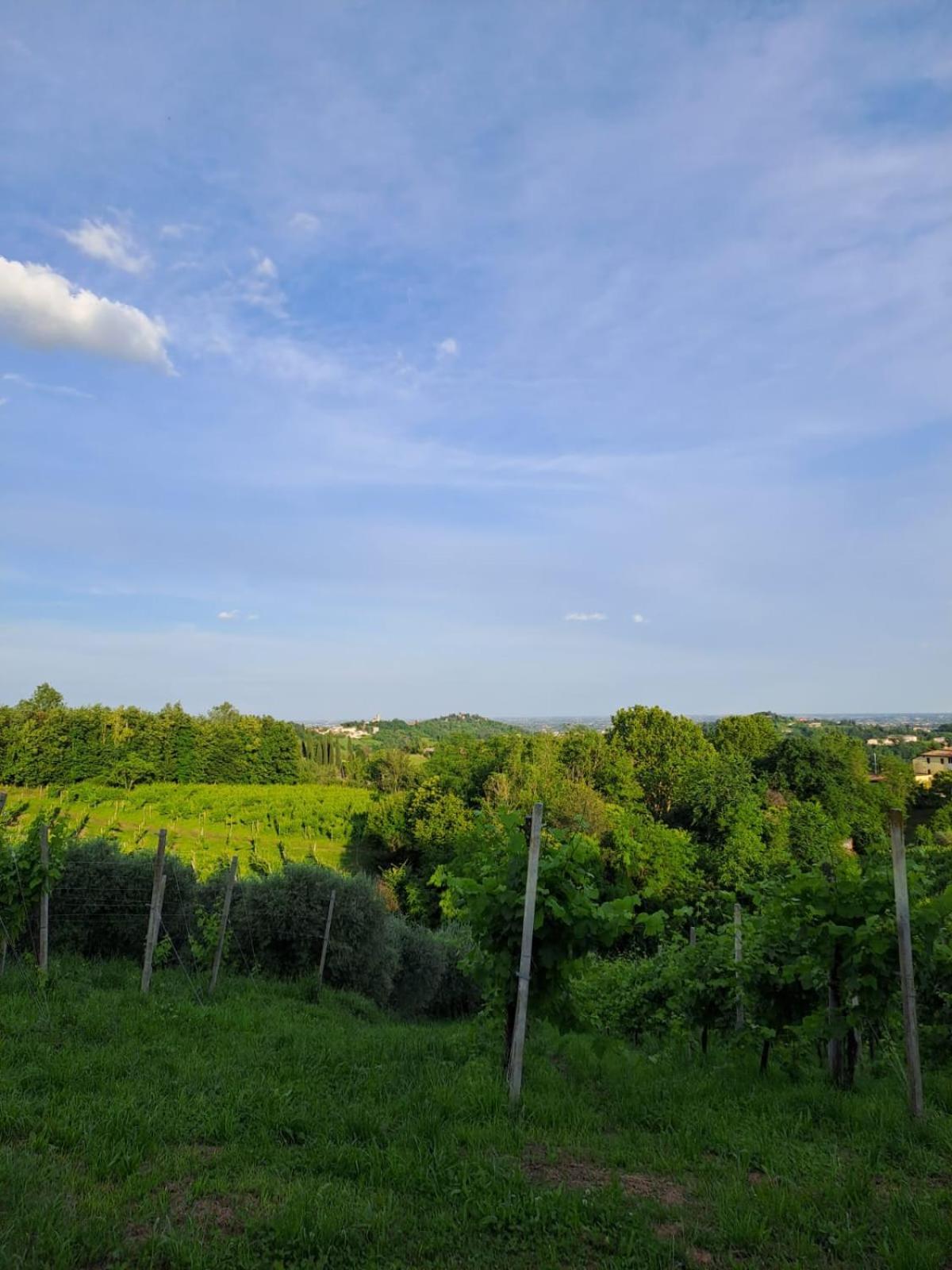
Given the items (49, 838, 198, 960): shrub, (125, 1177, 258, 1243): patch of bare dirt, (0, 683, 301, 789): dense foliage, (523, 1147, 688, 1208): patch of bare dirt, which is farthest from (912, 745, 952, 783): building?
(125, 1177, 258, 1243): patch of bare dirt

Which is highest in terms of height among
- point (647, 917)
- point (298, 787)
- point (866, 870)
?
point (866, 870)

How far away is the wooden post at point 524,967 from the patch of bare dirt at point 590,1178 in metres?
0.92

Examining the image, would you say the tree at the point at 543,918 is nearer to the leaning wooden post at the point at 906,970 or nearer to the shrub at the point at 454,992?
the leaning wooden post at the point at 906,970

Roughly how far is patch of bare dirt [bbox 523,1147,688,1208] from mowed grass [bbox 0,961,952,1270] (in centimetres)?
2

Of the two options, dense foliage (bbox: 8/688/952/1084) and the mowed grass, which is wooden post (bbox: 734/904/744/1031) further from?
the mowed grass

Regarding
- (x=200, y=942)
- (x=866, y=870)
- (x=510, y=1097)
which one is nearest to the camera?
(x=510, y=1097)

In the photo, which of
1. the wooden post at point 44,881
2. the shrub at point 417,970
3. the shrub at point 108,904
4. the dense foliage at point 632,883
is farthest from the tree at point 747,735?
the wooden post at point 44,881

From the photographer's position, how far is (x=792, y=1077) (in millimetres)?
6410

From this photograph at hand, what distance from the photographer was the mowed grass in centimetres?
340

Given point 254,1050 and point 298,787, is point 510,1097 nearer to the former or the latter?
point 254,1050

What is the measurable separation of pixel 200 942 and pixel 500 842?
832cm

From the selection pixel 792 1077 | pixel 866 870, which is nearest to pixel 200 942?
pixel 792 1077

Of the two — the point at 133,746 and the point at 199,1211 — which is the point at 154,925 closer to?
the point at 199,1211

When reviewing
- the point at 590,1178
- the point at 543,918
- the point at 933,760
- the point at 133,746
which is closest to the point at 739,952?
the point at 543,918
